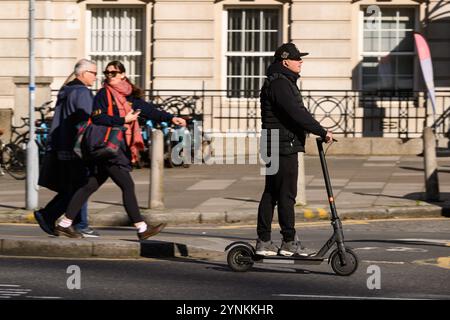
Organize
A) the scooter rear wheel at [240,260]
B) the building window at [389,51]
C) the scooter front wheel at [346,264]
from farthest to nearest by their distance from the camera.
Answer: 1. the building window at [389,51]
2. the scooter rear wheel at [240,260]
3. the scooter front wheel at [346,264]

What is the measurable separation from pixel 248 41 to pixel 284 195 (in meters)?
16.2

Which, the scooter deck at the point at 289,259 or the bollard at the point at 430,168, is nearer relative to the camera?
the scooter deck at the point at 289,259

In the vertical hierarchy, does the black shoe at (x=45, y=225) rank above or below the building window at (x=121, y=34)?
below

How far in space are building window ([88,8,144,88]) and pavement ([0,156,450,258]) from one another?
16.7 ft

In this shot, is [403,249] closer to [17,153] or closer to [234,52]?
[17,153]

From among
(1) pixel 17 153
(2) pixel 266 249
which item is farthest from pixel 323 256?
(1) pixel 17 153

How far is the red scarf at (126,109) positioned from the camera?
12461mm

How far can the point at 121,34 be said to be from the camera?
27469mm

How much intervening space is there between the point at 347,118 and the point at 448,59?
247cm

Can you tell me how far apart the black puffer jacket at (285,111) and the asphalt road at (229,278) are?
46.0 inches

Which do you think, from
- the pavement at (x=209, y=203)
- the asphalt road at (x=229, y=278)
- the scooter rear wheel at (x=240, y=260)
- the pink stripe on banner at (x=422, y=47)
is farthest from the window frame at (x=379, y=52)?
the scooter rear wheel at (x=240, y=260)

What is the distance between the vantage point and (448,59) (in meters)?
26.1

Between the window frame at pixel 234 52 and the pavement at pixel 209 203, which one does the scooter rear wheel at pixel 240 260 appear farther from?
the window frame at pixel 234 52

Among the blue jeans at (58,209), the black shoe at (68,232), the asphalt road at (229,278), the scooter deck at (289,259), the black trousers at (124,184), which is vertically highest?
the black trousers at (124,184)
